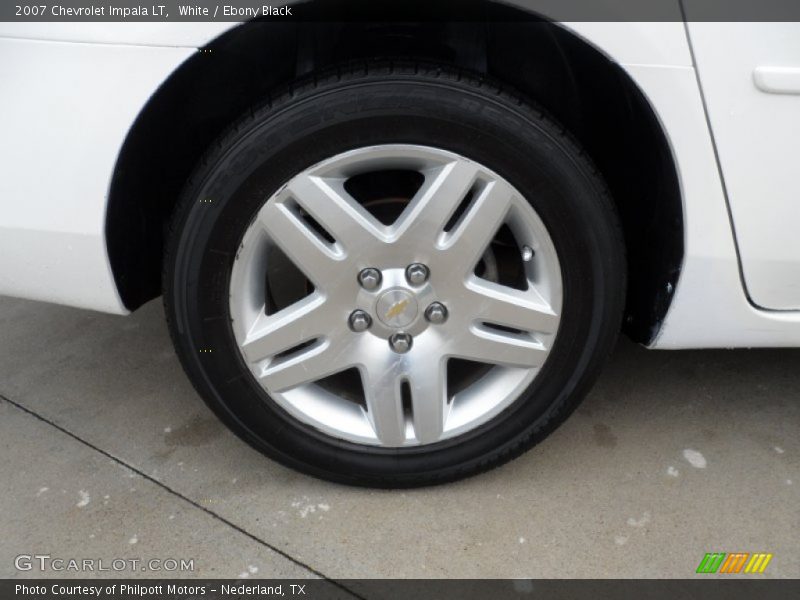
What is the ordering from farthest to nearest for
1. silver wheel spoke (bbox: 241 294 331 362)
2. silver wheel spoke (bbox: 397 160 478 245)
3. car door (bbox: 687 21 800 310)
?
silver wheel spoke (bbox: 241 294 331 362), silver wheel spoke (bbox: 397 160 478 245), car door (bbox: 687 21 800 310)

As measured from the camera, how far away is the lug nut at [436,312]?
4.77 ft

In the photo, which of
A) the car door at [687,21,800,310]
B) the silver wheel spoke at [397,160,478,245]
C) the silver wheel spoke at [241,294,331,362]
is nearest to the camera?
the car door at [687,21,800,310]

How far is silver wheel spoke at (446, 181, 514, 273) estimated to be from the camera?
1367mm

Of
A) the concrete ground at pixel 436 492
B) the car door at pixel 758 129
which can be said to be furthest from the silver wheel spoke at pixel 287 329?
the car door at pixel 758 129

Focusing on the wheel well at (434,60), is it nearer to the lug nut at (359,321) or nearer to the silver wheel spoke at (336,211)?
the silver wheel spoke at (336,211)

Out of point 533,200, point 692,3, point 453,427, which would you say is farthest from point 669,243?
point 453,427

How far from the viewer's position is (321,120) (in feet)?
4.26

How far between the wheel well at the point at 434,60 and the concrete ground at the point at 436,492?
37 centimetres

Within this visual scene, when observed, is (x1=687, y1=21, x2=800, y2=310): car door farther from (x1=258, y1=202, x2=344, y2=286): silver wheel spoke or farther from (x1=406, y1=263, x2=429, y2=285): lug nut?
(x1=258, y1=202, x2=344, y2=286): silver wheel spoke

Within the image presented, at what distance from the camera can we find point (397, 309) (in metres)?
1.45

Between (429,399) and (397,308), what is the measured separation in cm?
22

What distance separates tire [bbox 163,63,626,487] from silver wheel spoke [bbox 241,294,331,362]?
0.05ft

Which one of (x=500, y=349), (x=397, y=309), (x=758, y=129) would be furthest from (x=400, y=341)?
(x=758, y=129)

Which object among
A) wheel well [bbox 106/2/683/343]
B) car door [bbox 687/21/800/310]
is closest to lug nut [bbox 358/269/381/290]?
wheel well [bbox 106/2/683/343]
